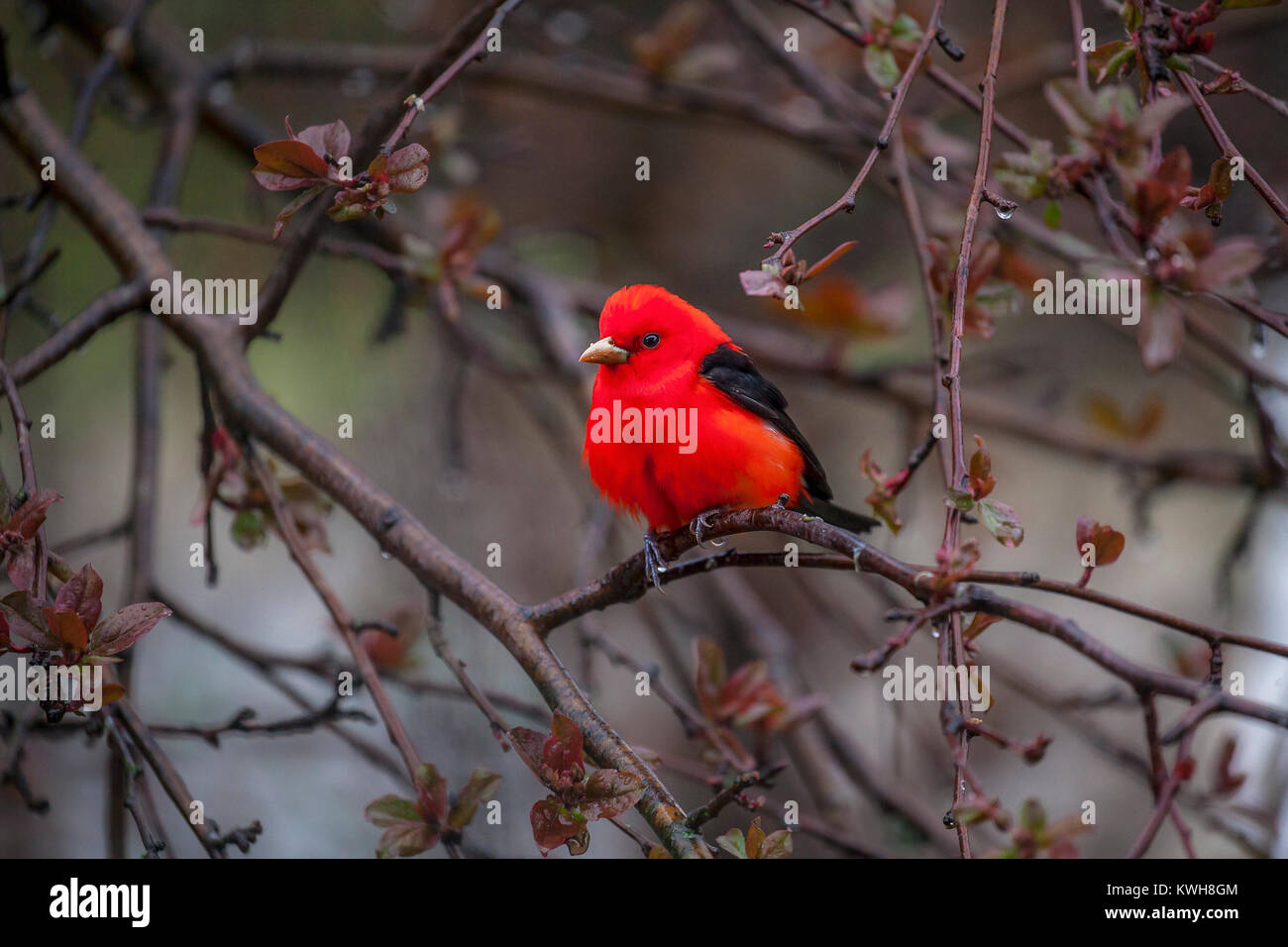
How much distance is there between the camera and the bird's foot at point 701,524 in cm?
212

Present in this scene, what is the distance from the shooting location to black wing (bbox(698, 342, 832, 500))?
97.0 inches

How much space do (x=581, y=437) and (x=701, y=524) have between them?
230 cm

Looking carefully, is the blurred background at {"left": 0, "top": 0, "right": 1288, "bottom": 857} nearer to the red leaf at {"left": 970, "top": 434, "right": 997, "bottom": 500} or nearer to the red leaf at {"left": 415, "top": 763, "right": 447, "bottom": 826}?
the red leaf at {"left": 415, "top": 763, "right": 447, "bottom": 826}

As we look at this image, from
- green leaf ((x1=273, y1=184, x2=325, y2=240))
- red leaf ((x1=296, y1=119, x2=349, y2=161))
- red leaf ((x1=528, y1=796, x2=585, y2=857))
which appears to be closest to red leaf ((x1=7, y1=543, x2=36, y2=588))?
green leaf ((x1=273, y1=184, x2=325, y2=240))

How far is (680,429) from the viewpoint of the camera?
240 centimetres

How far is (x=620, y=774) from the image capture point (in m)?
1.73

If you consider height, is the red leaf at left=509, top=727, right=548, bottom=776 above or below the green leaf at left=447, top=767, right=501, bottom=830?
above

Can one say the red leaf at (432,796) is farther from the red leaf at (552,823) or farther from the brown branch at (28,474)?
the brown branch at (28,474)

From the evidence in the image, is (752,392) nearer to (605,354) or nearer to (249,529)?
(605,354)

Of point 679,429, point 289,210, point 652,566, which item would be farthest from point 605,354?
point 289,210

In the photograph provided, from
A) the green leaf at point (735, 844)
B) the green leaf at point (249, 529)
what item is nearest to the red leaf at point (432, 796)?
the green leaf at point (735, 844)

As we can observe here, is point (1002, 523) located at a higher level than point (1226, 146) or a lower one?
lower

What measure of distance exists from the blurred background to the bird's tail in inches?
21.9

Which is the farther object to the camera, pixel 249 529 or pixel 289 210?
pixel 249 529
